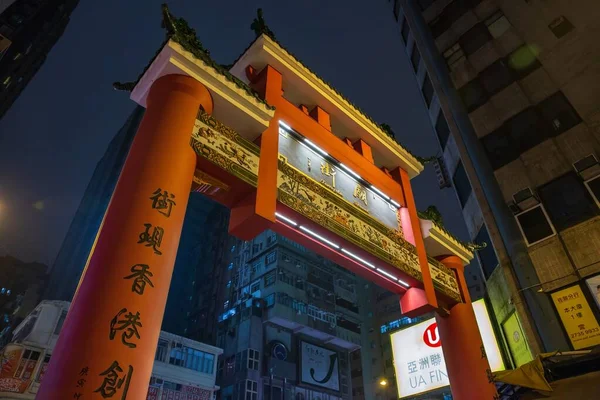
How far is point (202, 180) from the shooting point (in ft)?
20.8

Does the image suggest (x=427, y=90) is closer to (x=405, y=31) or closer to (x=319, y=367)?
(x=405, y=31)

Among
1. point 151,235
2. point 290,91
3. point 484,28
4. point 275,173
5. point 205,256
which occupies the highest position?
point 205,256

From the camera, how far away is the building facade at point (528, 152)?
41.4 ft

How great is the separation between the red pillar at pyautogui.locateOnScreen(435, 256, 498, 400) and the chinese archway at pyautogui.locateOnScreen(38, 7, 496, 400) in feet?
0.10

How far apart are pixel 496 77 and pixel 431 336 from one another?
39.8 feet

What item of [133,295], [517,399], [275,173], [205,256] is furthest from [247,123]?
[205,256]

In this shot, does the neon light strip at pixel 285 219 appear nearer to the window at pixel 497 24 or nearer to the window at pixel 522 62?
the window at pixel 522 62

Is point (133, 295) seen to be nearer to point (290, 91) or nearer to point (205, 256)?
point (290, 91)

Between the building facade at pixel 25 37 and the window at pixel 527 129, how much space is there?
35.7m

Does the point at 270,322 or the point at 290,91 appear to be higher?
Result: the point at 270,322

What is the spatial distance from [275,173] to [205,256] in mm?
48220

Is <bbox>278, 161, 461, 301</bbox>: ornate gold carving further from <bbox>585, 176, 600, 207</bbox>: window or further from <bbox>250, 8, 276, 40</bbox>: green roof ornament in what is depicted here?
<bbox>585, 176, 600, 207</bbox>: window

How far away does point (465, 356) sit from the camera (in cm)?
929

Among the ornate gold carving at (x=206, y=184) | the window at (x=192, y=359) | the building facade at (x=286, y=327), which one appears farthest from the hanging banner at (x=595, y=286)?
A: the building facade at (x=286, y=327)
